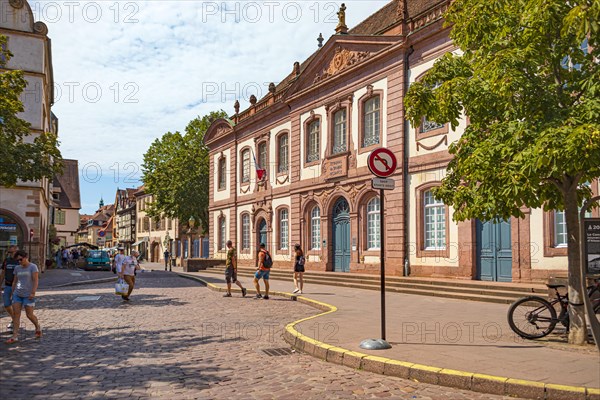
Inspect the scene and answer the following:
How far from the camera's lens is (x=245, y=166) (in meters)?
33.6

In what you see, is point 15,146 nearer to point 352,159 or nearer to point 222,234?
point 352,159

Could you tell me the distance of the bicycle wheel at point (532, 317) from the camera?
841cm

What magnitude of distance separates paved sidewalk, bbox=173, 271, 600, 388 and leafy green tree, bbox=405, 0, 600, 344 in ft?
3.63

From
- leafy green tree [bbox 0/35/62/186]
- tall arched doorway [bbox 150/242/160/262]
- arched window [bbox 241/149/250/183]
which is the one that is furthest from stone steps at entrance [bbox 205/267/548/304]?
tall arched doorway [bbox 150/242/160/262]

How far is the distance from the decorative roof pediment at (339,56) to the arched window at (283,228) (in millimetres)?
5986

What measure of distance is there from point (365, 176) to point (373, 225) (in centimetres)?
194

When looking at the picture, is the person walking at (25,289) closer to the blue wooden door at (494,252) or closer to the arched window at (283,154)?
the blue wooden door at (494,252)

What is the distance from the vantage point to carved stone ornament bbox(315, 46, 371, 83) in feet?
75.3

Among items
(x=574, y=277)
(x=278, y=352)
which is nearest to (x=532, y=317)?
(x=574, y=277)

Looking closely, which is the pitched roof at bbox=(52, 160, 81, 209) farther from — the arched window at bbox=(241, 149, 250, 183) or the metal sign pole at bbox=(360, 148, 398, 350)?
the metal sign pole at bbox=(360, 148, 398, 350)

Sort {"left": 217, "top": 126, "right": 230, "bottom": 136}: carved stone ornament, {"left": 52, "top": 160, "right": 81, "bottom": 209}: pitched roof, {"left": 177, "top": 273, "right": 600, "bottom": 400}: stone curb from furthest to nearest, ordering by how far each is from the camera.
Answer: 1. {"left": 52, "top": 160, "right": 81, "bottom": 209}: pitched roof
2. {"left": 217, "top": 126, "right": 230, "bottom": 136}: carved stone ornament
3. {"left": 177, "top": 273, "right": 600, "bottom": 400}: stone curb

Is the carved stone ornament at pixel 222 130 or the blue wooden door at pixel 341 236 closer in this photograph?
the blue wooden door at pixel 341 236

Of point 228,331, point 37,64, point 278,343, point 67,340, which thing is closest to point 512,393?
point 278,343

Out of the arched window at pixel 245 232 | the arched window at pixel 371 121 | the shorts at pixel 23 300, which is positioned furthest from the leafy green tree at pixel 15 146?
the arched window at pixel 245 232
